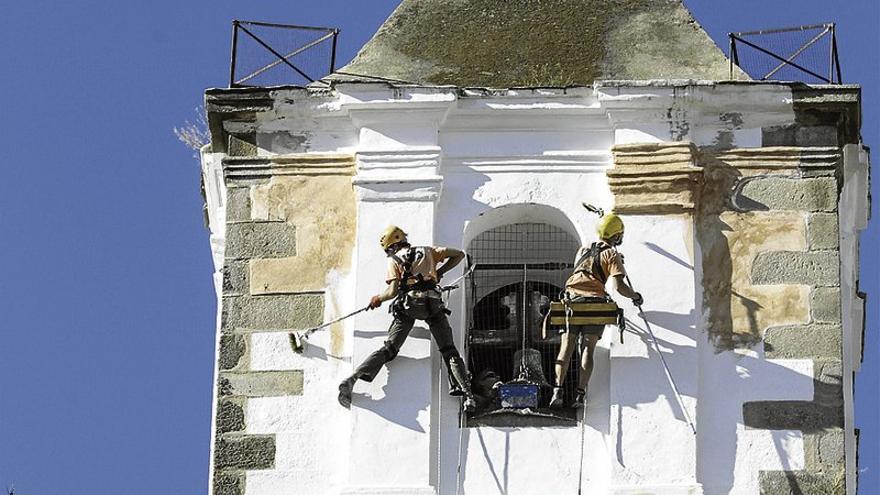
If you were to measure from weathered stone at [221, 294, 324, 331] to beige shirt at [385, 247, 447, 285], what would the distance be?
1.98 ft

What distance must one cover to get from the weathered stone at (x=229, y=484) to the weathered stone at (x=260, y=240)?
5.24 feet

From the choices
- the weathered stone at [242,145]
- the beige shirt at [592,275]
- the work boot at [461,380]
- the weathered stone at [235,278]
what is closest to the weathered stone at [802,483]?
the beige shirt at [592,275]

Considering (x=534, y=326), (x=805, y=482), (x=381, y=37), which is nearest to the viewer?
(x=805, y=482)

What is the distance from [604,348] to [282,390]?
204 cm

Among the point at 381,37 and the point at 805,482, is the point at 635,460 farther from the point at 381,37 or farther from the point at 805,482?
the point at 381,37

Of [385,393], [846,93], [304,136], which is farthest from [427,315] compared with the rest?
[846,93]

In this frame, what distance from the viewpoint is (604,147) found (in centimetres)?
1970

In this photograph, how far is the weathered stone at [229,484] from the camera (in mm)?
18594

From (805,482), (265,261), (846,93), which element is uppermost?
(846,93)

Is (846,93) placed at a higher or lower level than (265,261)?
higher

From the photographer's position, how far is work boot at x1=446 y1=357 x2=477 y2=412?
18672 mm

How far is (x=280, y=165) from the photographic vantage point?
19797 millimetres

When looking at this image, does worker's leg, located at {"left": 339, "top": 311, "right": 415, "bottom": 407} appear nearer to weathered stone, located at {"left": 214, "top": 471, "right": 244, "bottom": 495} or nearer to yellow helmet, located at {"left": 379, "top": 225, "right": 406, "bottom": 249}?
yellow helmet, located at {"left": 379, "top": 225, "right": 406, "bottom": 249}

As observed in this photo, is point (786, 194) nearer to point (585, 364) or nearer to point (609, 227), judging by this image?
point (609, 227)
